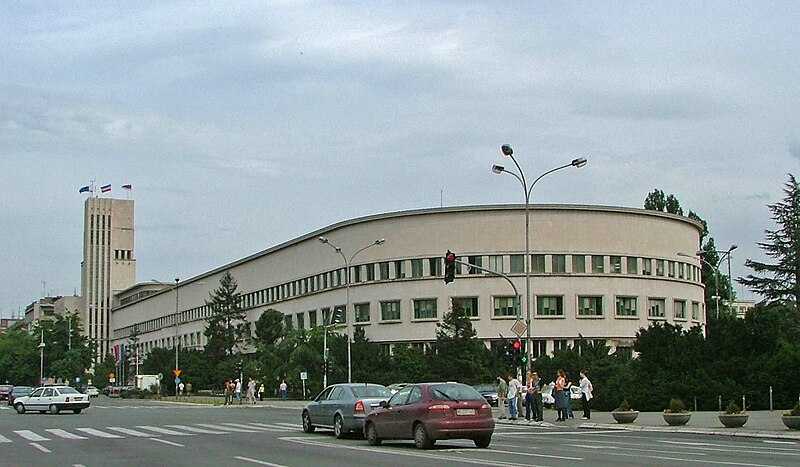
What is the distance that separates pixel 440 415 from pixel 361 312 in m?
75.4

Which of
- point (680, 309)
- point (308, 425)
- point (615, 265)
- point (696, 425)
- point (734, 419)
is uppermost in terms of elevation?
point (615, 265)

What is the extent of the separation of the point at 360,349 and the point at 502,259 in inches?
605

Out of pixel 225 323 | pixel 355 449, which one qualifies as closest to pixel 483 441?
pixel 355 449

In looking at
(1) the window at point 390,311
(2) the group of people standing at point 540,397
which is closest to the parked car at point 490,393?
(2) the group of people standing at point 540,397

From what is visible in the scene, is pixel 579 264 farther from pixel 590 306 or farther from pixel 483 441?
pixel 483 441

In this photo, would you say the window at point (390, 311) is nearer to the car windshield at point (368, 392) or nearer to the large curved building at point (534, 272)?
the large curved building at point (534, 272)

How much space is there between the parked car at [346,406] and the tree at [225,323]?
8850cm

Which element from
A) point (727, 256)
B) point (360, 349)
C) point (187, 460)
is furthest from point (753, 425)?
point (360, 349)

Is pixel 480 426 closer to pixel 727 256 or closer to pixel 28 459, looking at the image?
pixel 28 459

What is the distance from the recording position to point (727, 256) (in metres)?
75.1

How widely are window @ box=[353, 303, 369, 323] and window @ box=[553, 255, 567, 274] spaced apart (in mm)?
18369

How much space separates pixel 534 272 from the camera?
3506 inches

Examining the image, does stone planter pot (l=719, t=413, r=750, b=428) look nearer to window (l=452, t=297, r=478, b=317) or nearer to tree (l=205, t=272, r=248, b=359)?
window (l=452, t=297, r=478, b=317)

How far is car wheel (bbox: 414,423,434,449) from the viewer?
73.7 feet
